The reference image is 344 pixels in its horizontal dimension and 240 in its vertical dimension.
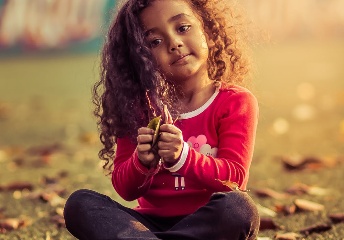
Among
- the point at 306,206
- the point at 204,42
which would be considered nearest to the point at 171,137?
the point at 204,42

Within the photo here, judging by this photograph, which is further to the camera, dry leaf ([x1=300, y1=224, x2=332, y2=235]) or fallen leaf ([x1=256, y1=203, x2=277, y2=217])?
fallen leaf ([x1=256, y1=203, x2=277, y2=217])

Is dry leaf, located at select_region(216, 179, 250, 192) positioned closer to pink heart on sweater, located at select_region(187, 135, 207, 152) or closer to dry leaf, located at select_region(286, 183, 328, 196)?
pink heart on sweater, located at select_region(187, 135, 207, 152)

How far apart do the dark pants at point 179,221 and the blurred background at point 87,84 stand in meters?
0.67

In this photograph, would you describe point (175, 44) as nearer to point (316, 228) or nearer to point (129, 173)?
point (129, 173)

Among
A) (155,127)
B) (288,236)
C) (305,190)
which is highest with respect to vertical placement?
(155,127)

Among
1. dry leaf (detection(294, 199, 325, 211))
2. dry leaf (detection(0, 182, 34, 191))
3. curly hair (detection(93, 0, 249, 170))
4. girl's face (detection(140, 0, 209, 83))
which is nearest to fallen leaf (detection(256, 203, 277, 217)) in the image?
dry leaf (detection(294, 199, 325, 211))

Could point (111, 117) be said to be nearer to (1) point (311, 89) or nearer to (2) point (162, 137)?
(2) point (162, 137)

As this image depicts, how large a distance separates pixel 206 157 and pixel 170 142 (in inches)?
7.1

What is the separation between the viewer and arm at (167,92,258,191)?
2.41 m

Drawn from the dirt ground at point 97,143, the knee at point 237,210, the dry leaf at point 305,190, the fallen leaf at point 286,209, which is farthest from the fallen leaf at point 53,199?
the knee at point 237,210

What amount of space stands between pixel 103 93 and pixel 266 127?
2981mm

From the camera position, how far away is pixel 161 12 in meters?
2.58

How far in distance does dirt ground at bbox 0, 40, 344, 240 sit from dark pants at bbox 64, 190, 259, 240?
0.47 m

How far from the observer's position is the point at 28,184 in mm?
3869
